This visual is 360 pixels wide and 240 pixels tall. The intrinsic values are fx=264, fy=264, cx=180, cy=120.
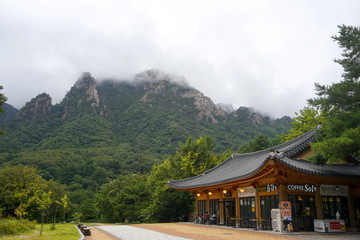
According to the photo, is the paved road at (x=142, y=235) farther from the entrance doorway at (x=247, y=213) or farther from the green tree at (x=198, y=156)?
the green tree at (x=198, y=156)

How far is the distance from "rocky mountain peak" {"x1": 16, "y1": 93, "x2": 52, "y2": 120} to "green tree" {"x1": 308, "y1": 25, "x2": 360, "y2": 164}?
128 meters

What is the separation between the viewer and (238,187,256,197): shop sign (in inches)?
713

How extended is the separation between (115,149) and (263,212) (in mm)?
80510

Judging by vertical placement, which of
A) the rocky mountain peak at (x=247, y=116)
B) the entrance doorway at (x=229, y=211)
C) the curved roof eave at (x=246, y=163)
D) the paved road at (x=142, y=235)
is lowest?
the paved road at (x=142, y=235)

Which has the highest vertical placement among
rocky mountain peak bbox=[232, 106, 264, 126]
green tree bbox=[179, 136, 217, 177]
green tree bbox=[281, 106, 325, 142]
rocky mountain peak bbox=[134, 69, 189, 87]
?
rocky mountain peak bbox=[134, 69, 189, 87]

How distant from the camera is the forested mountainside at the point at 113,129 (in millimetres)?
73312

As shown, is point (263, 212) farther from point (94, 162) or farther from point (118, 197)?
point (94, 162)

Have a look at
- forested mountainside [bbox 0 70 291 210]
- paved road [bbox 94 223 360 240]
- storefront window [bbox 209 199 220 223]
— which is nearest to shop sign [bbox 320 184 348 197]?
paved road [bbox 94 223 360 240]

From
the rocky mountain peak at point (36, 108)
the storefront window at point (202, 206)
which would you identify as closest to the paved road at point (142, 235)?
the storefront window at point (202, 206)

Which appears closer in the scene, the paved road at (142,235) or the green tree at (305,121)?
the paved road at (142,235)

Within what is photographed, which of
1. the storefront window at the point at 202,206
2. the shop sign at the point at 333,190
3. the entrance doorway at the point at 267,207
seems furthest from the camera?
the storefront window at the point at 202,206

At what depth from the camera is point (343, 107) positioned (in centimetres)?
1420

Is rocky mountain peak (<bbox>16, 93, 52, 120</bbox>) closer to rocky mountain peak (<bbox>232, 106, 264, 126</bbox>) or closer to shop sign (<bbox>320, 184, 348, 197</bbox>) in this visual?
rocky mountain peak (<bbox>232, 106, 264, 126</bbox>)

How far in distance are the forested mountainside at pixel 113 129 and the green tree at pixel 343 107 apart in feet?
181
